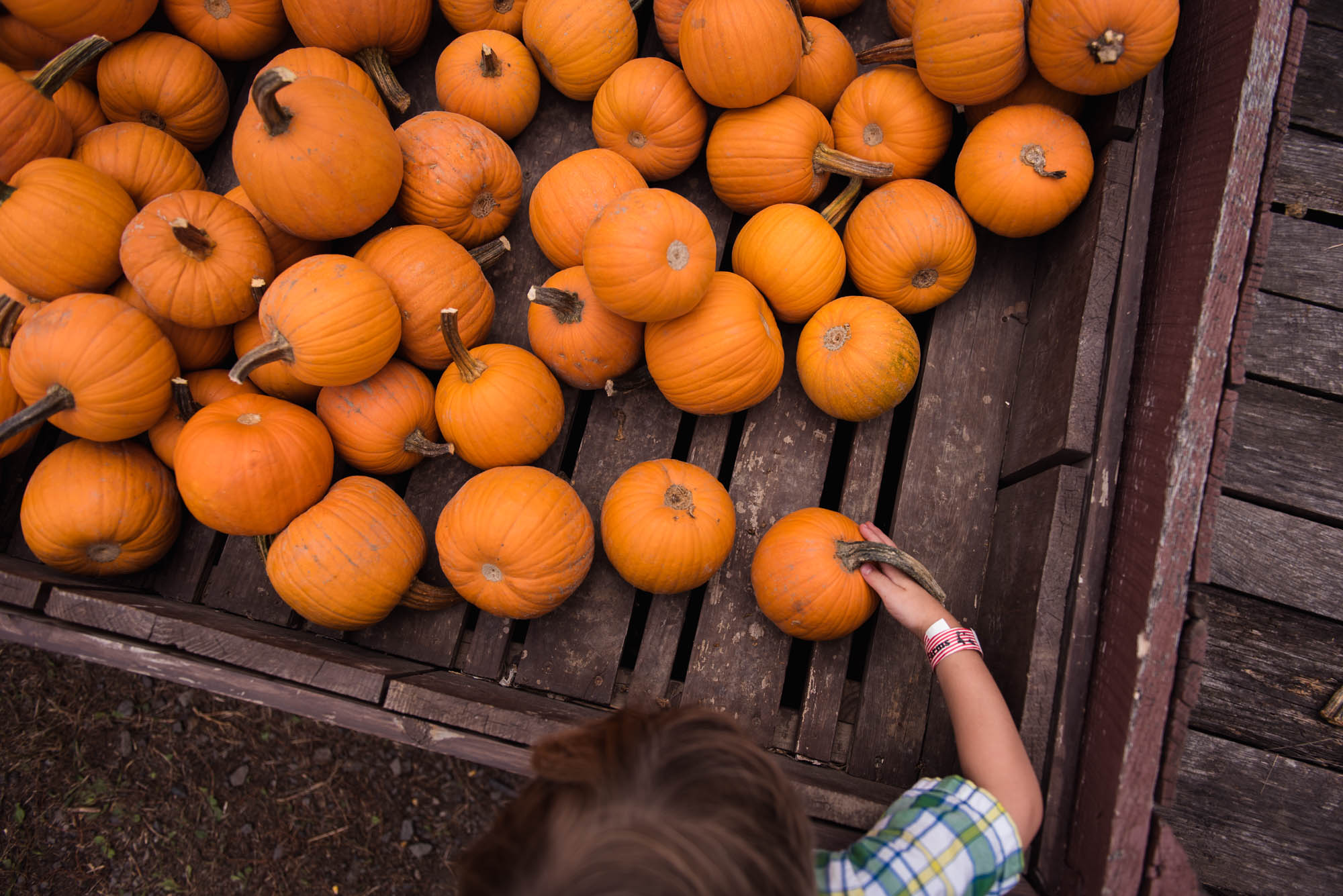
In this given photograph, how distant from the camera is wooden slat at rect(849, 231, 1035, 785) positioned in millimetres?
2113

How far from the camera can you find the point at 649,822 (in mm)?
1240

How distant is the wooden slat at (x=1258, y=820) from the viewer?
228 cm

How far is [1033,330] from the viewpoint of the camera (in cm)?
232

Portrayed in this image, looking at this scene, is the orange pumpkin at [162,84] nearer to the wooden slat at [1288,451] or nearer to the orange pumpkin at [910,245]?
the orange pumpkin at [910,245]

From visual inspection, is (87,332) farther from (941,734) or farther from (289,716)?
(941,734)

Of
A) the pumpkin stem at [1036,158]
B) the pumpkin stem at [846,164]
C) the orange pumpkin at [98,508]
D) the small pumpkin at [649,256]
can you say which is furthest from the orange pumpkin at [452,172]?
the pumpkin stem at [1036,158]

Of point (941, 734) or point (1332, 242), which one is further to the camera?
point (1332, 242)

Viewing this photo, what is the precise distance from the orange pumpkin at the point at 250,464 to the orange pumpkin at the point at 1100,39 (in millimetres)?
2456

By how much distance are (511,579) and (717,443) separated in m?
0.82

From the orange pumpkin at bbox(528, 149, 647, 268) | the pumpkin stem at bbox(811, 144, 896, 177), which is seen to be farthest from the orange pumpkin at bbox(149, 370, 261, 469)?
the pumpkin stem at bbox(811, 144, 896, 177)

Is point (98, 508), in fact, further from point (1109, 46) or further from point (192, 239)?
point (1109, 46)

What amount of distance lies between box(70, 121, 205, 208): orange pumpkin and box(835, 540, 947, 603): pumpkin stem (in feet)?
7.98

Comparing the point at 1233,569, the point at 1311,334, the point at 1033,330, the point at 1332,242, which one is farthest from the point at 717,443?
the point at 1332,242

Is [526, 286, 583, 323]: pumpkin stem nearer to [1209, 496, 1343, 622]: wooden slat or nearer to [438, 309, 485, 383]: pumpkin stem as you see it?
[438, 309, 485, 383]: pumpkin stem
